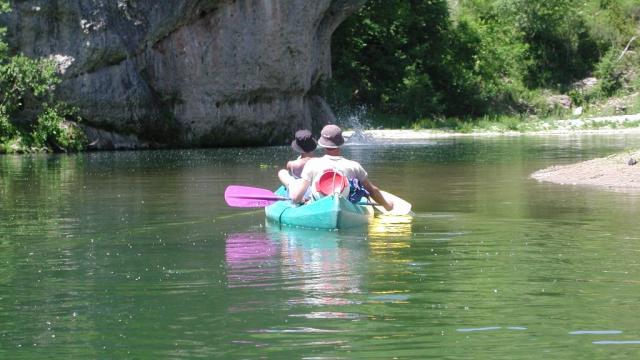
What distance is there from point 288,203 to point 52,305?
6385mm

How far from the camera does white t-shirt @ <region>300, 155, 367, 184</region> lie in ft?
51.0

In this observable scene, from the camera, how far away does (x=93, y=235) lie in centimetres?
1518

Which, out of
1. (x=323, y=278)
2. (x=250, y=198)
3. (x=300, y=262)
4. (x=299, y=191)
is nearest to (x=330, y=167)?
(x=299, y=191)

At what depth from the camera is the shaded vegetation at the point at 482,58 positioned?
167ft

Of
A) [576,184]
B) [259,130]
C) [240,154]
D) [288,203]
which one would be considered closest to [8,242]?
[288,203]

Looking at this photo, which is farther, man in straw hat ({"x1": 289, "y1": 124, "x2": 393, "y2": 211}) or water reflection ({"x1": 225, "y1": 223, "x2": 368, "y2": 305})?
man in straw hat ({"x1": 289, "y1": 124, "x2": 393, "y2": 211})

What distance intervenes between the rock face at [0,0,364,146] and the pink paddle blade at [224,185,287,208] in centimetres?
2150

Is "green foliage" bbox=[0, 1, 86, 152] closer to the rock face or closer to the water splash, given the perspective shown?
the rock face

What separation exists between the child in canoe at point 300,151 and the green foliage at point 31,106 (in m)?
21.7

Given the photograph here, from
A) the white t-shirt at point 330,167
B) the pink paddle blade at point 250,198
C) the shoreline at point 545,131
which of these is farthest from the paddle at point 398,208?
the shoreline at point 545,131

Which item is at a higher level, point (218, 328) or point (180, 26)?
point (180, 26)

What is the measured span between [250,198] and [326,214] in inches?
111

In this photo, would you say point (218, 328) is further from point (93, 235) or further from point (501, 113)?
point (501, 113)

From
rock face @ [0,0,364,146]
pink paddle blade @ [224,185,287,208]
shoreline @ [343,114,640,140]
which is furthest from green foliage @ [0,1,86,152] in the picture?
pink paddle blade @ [224,185,287,208]
